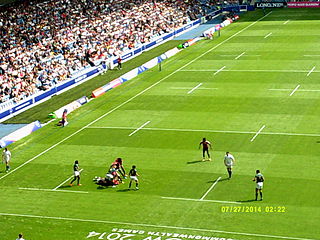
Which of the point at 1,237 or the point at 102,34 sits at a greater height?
the point at 102,34

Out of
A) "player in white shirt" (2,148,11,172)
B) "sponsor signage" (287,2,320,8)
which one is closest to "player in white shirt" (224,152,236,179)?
"player in white shirt" (2,148,11,172)

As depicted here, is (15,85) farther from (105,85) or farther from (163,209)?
(163,209)

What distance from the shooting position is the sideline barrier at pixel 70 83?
64.9 metres

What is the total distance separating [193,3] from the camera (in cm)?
11812

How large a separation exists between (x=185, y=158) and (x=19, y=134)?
15826 mm

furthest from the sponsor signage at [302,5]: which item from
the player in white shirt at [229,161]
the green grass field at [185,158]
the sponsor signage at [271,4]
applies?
the player in white shirt at [229,161]

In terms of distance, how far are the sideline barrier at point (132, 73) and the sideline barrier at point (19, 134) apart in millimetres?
10954

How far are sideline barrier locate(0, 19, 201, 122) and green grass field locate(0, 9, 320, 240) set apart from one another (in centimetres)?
553

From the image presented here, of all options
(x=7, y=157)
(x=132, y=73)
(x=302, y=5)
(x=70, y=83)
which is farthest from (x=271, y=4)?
(x=7, y=157)

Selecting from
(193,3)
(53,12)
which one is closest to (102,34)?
(53,12)

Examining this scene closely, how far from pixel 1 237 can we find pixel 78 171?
8.18m

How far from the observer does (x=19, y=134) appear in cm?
5794

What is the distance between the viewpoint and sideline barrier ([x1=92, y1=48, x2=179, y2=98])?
70944 mm

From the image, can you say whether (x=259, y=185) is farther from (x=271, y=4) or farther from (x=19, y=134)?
(x=271, y=4)
